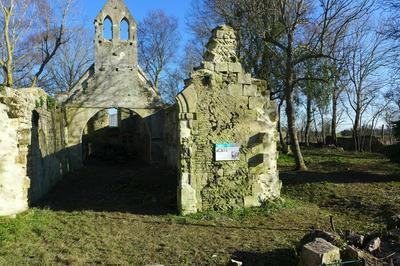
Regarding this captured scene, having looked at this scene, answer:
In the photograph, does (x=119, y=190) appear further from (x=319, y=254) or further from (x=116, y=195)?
(x=319, y=254)

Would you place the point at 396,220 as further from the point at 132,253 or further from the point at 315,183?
the point at 315,183

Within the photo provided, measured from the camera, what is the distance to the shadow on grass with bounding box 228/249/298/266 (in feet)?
21.8

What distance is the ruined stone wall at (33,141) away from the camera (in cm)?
1021

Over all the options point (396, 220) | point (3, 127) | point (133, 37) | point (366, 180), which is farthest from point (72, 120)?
point (396, 220)

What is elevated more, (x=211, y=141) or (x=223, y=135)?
(x=223, y=135)

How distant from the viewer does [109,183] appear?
15008mm

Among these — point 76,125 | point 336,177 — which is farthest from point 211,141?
point 76,125

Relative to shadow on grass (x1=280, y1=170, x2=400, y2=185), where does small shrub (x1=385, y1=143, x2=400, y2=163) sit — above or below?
above

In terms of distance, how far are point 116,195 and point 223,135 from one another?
4397mm

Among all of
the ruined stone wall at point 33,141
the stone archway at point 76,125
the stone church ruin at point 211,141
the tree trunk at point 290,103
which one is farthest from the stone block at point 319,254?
the stone archway at point 76,125

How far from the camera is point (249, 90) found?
35.0ft

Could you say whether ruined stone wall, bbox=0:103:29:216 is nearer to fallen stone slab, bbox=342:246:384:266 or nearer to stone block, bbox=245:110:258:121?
stone block, bbox=245:110:258:121

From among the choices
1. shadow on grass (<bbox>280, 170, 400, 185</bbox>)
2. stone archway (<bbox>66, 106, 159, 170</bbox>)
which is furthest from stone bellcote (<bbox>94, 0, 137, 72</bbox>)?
shadow on grass (<bbox>280, 170, 400, 185</bbox>)

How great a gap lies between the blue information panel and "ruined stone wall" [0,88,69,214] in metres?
4.83
